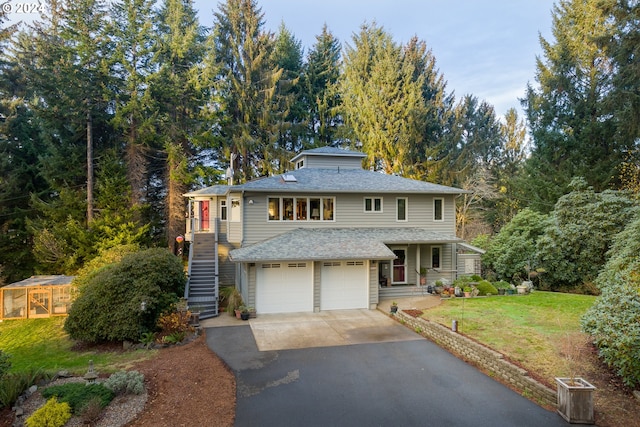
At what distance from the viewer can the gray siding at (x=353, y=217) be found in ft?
Result: 50.9

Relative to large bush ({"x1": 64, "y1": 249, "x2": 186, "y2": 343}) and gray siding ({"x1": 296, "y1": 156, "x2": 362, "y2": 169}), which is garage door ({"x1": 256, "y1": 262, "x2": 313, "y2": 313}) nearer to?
large bush ({"x1": 64, "y1": 249, "x2": 186, "y2": 343})

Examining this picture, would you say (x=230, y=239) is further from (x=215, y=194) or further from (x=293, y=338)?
(x=293, y=338)

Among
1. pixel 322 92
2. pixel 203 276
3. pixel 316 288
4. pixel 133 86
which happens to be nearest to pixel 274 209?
pixel 316 288

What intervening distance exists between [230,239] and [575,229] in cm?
1767

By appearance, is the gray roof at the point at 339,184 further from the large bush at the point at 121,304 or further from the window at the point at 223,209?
the large bush at the point at 121,304

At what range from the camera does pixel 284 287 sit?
45.3 feet

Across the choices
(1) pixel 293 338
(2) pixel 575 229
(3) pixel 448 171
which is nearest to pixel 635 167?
(2) pixel 575 229

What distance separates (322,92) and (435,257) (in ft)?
67.9

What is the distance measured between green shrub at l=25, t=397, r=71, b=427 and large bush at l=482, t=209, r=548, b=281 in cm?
1948

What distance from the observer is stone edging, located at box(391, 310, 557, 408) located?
22.2 feet

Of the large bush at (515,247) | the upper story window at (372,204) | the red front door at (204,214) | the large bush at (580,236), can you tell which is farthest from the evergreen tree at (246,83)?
the large bush at (580,236)

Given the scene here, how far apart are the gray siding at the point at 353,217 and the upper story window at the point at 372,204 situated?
20cm

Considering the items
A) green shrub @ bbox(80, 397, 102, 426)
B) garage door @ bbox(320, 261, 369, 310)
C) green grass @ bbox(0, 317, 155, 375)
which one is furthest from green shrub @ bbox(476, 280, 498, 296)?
green shrub @ bbox(80, 397, 102, 426)

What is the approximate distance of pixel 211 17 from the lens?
29219mm
